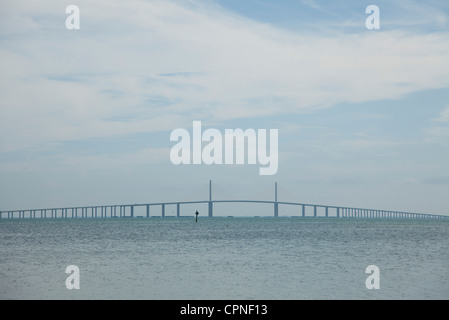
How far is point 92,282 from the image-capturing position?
99.2ft

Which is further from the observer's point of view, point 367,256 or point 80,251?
point 80,251
